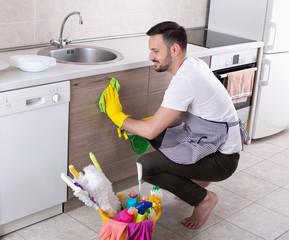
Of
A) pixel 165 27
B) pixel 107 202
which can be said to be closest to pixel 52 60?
pixel 165 27

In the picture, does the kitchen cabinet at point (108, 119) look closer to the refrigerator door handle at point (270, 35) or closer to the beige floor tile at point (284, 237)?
the beige floor tile at point (284, 237)

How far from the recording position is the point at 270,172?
360 centimetres

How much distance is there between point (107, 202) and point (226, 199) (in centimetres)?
108

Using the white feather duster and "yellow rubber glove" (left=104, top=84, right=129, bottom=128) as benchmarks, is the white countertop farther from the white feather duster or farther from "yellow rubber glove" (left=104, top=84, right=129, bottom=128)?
the white feather duster

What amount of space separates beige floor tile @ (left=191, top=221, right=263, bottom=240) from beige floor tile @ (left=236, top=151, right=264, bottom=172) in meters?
0.83

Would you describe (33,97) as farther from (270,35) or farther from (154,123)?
(270,35)

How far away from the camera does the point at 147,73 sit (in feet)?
9.71

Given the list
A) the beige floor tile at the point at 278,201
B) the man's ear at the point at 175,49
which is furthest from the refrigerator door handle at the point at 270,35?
the man's ear at the point at 175,49

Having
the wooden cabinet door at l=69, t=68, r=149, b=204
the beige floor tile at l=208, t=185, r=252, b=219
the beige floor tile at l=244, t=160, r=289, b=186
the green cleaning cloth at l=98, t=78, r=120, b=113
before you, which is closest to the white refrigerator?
the beige floor tile at l=244, t=160, r=289, b=186

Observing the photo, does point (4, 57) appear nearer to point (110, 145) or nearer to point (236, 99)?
point (110, 145)

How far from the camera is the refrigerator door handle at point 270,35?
3754 mm

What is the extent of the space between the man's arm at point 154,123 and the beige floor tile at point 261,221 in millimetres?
802

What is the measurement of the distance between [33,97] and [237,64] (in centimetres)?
180

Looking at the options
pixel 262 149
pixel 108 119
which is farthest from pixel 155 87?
pixel 262 149
